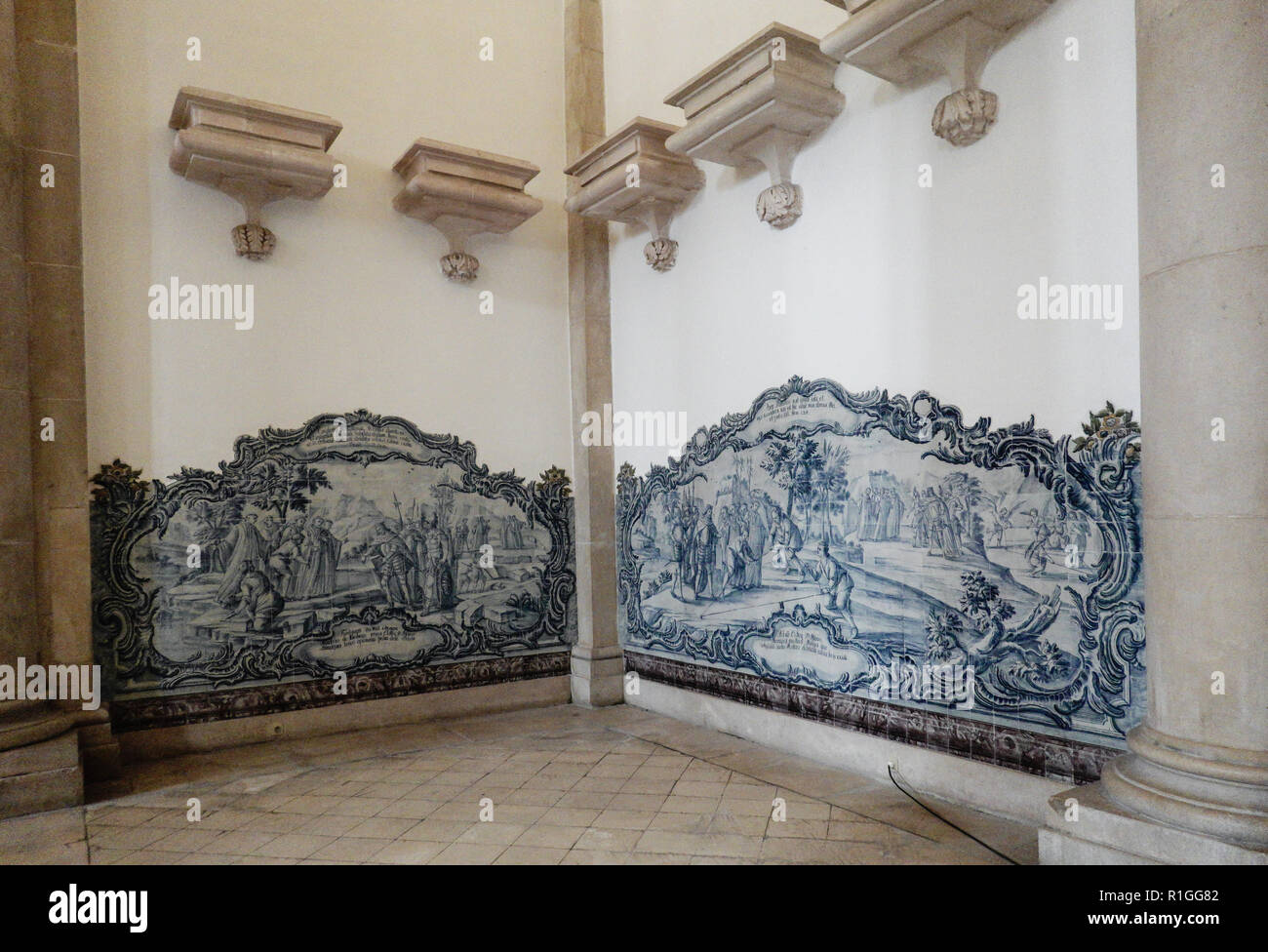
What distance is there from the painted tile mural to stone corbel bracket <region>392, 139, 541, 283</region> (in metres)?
1.36

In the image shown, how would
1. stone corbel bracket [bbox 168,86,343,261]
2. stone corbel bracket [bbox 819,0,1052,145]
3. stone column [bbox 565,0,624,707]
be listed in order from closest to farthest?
stone corbel bracket [bbox 819,0,1052,145] < stone corbel bracket [bbox 168,86,343,261] < stone column [bbox 565,0,624,707]

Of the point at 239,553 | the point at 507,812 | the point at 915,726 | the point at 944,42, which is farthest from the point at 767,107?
the point at 239,553

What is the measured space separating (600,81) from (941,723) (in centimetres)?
515

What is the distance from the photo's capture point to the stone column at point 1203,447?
8.16 ft

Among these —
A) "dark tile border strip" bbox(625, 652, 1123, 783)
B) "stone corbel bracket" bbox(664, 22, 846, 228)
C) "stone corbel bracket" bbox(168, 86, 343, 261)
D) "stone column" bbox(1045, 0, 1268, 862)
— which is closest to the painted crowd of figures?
"dark tile border strip" bbox(625, 652, 1123, 783)

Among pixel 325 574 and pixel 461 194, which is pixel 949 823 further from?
pixel 461 194

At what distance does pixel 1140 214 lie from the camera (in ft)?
9.23

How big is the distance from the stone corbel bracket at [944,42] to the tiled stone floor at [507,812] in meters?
3.12

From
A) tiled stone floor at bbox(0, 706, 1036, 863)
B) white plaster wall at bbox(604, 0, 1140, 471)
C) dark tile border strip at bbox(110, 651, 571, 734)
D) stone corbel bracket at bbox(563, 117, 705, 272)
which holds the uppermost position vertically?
stone corbel bracket at bbox(563, 117, 705, 272)

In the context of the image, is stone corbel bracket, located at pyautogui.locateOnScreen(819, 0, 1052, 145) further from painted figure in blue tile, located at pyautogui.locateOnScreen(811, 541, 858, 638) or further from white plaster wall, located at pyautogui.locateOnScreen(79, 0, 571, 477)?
white plaster wall, located at pyautogui.locateOnScreen(79, 0, 571, 477)

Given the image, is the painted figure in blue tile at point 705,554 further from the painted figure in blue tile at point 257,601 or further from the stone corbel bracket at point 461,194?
the painted figure in blue tile at point 257,601

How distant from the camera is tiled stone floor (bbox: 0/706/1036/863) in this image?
11.1 feet

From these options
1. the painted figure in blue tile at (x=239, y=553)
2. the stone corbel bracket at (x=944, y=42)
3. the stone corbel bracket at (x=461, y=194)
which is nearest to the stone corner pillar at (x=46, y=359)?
the painted figure in blue tile at (x=239, y=553)

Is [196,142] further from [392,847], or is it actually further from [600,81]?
[392,847]
